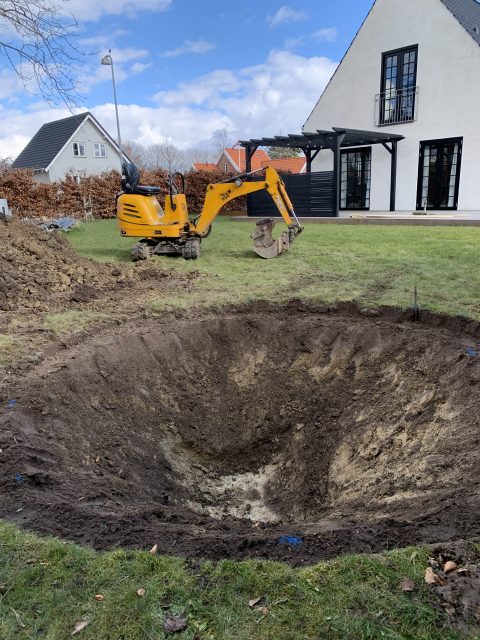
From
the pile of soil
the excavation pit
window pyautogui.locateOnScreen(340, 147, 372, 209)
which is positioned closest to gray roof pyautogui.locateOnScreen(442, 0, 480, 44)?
window pyautogui.locateOnScreen(340, 147, 372, 209)

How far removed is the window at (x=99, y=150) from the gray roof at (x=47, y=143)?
2314 mm

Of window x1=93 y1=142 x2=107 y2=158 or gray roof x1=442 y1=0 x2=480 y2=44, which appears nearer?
gray roof x1=442 y1=0 x2=480 y2=44

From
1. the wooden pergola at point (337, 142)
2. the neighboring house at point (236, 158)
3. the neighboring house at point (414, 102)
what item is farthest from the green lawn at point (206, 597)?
the neighboring house at point (236, 158)

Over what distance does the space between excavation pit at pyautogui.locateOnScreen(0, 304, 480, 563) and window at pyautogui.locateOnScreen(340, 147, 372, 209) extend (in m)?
14.8

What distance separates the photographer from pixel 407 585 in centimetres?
212

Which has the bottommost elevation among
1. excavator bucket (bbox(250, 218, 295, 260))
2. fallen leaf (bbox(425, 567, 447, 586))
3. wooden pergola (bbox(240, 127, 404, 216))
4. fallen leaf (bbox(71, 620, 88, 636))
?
fallen leaf (bbox(71, 620, 88, 636))

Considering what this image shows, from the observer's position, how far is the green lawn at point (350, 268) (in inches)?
278

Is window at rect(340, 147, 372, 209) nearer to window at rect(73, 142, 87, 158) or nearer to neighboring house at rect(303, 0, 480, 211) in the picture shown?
neighboring house at rect(303, 0, 480, 211)

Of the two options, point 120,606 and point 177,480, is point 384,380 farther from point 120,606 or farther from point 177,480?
point 120,606

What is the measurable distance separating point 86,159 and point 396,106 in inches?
1074

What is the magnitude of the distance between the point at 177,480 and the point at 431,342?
3.08 metres

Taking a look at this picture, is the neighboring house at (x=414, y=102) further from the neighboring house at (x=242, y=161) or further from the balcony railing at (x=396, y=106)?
the neighboring house at (x=242, y=161)

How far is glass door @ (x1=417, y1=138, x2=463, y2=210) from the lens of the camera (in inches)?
681

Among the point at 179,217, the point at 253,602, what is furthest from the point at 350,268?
the point at 253,602
